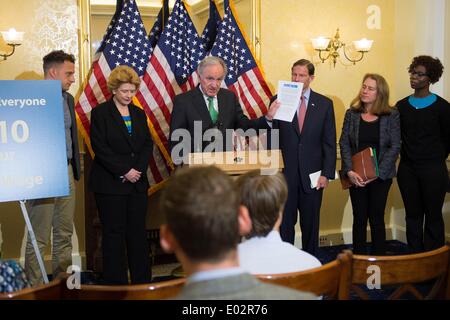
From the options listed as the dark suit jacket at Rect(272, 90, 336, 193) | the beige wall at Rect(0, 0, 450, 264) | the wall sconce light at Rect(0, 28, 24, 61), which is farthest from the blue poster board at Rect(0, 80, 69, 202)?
the dark suit jacket at Rect(272, 90, 336, 193)

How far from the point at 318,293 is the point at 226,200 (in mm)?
760

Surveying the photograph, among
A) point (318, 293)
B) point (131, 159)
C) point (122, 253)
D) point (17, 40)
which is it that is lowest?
point (122, 253)

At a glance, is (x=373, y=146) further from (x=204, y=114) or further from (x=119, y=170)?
(x=119, y=170)

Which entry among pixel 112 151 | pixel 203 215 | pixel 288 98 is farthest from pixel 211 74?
pixel 203 215

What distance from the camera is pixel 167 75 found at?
4.56m

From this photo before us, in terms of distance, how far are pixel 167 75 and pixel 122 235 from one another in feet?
4.84

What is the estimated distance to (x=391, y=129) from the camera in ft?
13.9

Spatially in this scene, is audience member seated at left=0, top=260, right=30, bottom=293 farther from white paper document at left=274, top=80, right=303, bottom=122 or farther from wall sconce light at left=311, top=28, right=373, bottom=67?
wall sconce light at left=311, top=28, right=373, bottom=67

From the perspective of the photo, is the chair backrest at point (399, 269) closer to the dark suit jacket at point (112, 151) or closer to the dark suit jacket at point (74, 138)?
the dark suit jacket at point (112, 151)

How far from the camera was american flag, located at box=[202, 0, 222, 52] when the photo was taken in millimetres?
4867

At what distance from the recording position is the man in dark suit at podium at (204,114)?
387 cm

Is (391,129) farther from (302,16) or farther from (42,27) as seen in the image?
(42,27)

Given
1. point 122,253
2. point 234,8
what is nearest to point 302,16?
point 234,8

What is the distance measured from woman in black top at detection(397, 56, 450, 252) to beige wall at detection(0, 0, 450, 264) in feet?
2.89
